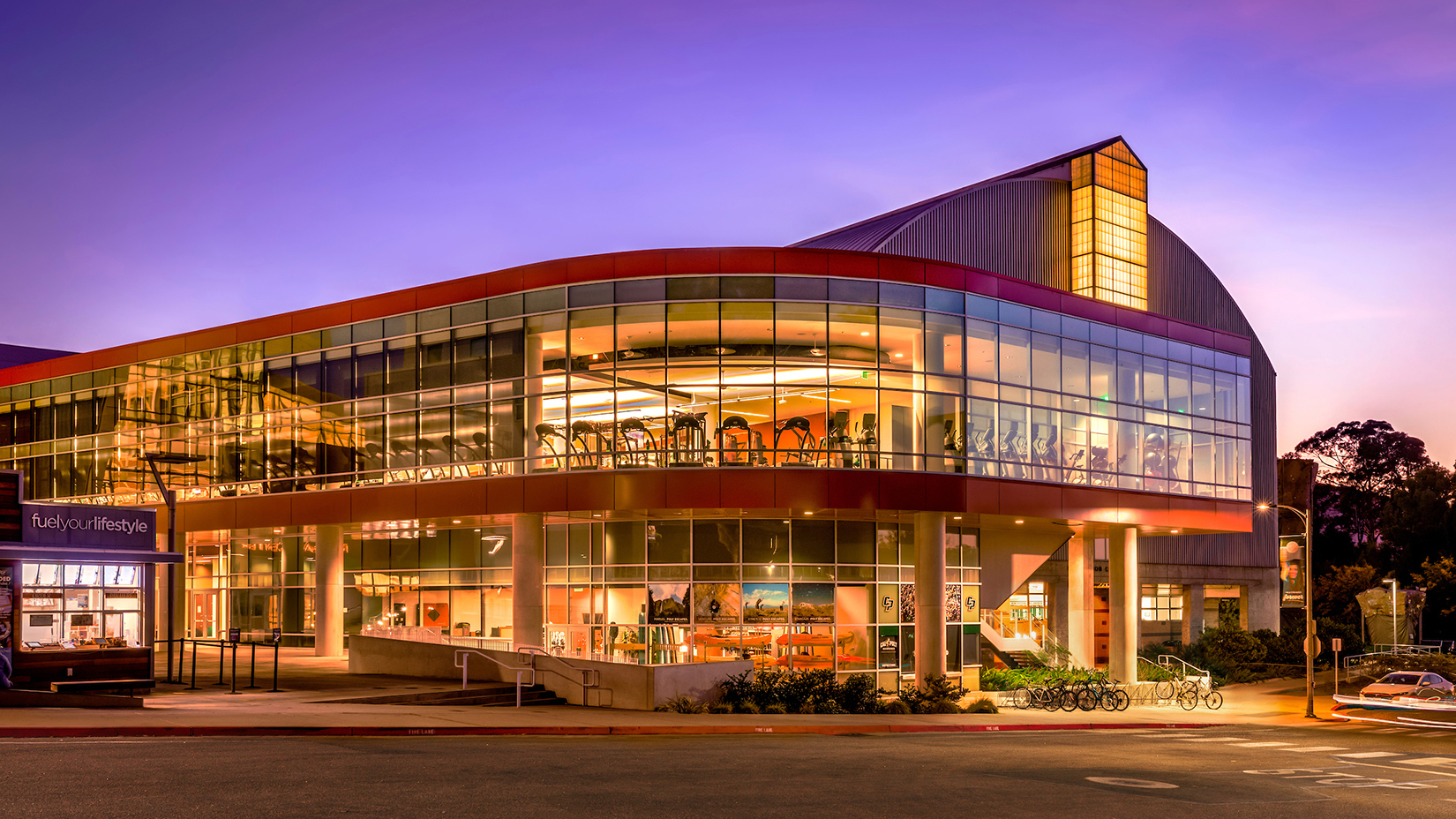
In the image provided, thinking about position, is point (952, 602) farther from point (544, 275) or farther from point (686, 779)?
point (686, 779)

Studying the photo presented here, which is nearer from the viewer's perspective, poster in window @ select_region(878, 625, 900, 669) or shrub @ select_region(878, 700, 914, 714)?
shrub @ select_region(878, 700, 914, 714)

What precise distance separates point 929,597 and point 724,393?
26.8 feet

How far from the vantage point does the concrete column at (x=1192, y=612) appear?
6250 centimetres

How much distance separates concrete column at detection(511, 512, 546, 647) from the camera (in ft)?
120

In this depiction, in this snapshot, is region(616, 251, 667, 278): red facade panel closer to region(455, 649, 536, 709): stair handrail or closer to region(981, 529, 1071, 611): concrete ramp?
region(455, 649, 536, 709): stair handrail

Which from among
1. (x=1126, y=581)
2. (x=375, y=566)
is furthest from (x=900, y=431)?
(x=375, y=566)

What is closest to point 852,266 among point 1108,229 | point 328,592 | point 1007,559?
point 1007,559

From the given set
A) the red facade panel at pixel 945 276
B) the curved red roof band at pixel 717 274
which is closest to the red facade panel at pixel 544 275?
the curved red roof band at pixel 717 274

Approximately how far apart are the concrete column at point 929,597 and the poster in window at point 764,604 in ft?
12.5

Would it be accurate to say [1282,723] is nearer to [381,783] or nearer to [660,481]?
[660,481]

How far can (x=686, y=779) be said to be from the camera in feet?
53.2

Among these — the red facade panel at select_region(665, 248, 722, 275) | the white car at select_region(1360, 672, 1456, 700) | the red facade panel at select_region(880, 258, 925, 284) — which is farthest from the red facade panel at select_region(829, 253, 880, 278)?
the white car at select_region(1360, 672, 1456, 700)

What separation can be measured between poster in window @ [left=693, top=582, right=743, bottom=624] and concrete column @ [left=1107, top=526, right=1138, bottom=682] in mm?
A: 14329

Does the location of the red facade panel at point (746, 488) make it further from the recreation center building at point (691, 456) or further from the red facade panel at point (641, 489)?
the red facade panel at point (641, 489)
